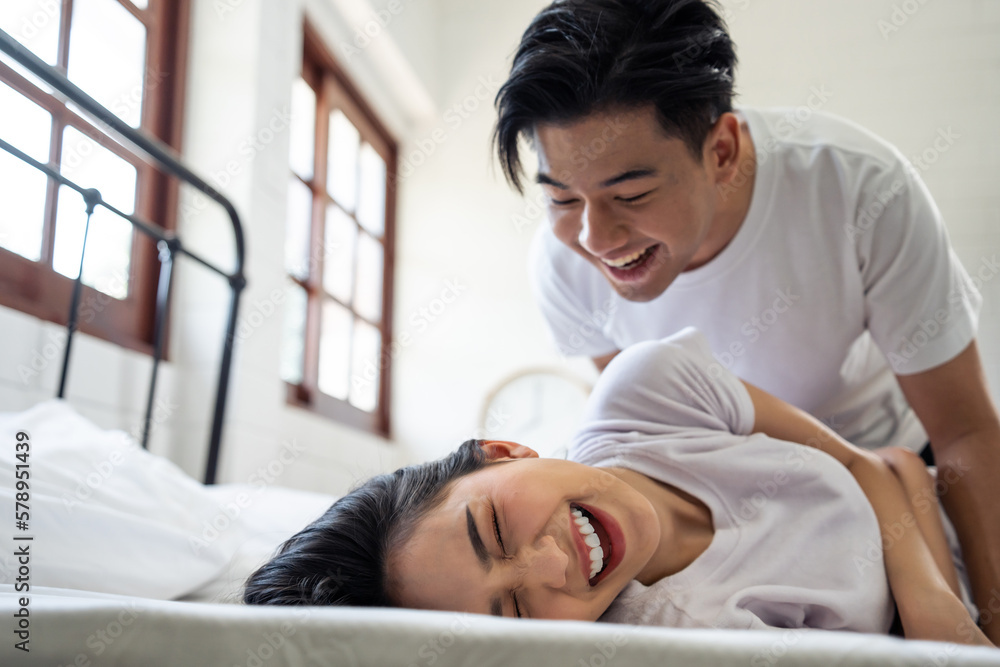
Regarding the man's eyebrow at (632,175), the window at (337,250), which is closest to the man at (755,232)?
the man's eyebrow at (632,175)

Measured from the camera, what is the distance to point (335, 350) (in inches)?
128

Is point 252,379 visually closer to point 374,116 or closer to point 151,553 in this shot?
point 151,553

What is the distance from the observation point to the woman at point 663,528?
82 centimetres

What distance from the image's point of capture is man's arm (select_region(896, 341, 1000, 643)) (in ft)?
3.28

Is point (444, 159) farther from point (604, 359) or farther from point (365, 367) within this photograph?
point (604, 359)

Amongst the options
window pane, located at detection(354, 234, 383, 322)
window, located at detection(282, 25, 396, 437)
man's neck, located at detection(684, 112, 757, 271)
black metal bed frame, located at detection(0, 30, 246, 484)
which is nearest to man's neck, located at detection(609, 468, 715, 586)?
man's neck, located at detection(684, 112, 757, 271)

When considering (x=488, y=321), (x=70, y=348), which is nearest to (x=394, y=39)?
(x=488, y=321)

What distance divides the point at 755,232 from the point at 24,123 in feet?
4.87

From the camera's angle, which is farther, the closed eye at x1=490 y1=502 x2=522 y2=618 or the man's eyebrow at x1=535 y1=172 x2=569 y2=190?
the man's eyebrow at x1=535 y1=172 x2=569 y2=190

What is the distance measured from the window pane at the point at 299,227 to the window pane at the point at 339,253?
16cm

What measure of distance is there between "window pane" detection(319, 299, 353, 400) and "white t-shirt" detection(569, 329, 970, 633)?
7.08ft

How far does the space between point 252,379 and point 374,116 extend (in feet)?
6.11

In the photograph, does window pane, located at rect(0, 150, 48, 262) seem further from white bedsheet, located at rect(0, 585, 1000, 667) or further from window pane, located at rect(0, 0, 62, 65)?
white bedsheet, located at rect(0, 585, 1000, 667)

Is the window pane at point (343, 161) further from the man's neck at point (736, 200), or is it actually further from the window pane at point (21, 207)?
the man's neck at point (736, 200)
